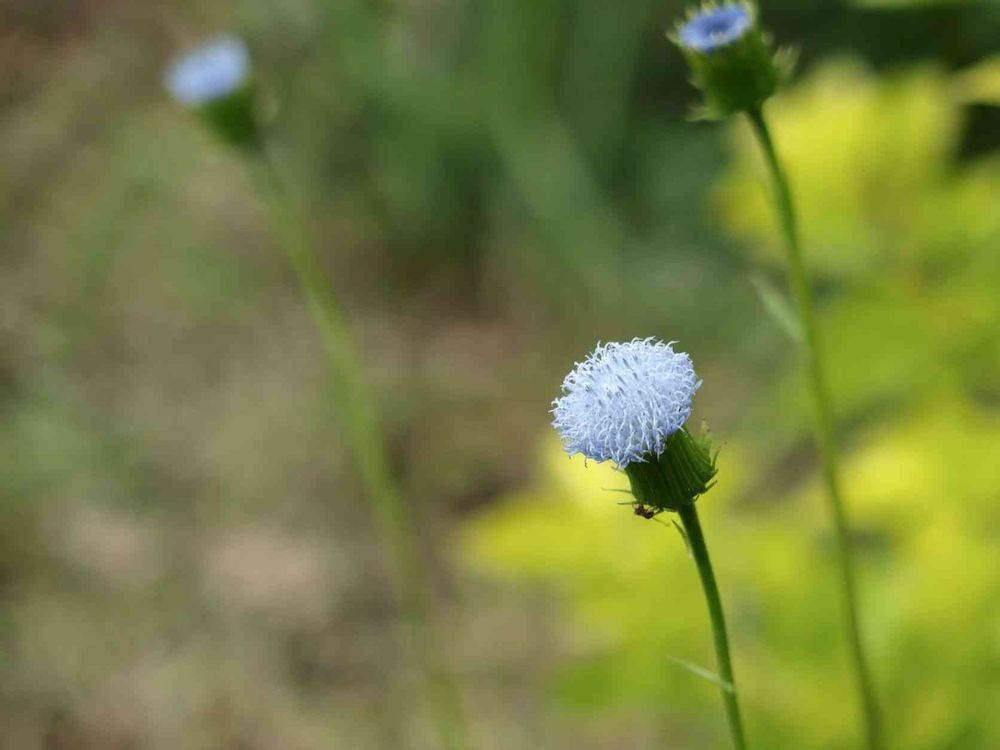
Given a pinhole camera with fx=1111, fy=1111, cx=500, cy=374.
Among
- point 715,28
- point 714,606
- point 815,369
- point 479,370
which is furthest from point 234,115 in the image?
point 479,370

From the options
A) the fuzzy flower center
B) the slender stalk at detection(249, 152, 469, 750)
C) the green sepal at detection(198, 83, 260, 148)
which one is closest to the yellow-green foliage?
the slender stalk at detection(249, 152, 469, 750)

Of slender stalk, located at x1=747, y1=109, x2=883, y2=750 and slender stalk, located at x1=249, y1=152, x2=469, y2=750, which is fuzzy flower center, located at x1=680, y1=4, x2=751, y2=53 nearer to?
slender stalk, located at x1=747, y1=109, x2=883, y2=750

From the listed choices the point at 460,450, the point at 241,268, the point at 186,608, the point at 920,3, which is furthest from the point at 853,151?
the point at 241,268

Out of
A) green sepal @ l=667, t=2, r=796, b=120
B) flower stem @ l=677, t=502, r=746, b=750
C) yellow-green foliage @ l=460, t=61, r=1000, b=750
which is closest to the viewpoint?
flower stem @ l=677, t=502, r=746, b=750

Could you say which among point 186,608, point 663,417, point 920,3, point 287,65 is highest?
point 287,65

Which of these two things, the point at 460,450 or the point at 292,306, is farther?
the point at 292,306

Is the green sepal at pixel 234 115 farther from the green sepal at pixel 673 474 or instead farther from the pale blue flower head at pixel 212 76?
the green sepal at pixel 673 474

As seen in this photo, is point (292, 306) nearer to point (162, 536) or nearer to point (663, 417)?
point (162, 536)
